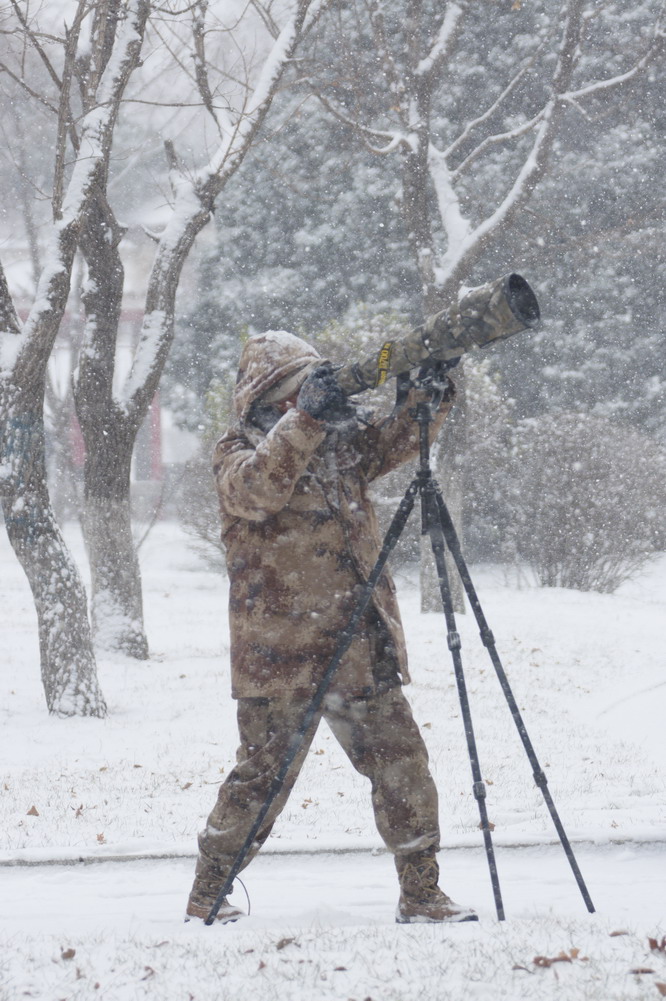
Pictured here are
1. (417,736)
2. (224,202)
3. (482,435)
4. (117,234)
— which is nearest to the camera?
(417,736)

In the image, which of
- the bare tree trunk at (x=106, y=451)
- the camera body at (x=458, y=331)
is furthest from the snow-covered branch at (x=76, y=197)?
the camera body at (x=458, y=331)

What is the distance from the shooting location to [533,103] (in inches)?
803

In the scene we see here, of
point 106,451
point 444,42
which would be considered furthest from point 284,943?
point 444,42

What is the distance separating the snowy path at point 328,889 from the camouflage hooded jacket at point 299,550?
91 centimetres

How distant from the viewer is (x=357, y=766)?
322 centimetres

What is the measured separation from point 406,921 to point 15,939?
1281mm

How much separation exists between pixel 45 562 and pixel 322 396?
16.7ft

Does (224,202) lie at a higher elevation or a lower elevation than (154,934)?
higher

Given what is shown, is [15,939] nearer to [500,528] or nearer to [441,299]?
[441,299]

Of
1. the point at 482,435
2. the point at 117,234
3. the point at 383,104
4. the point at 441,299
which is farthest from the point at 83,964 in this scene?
the point at 383,104

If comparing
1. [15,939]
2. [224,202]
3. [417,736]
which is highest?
[224,202]

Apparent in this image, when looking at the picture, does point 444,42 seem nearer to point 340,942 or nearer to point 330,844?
point 330,844

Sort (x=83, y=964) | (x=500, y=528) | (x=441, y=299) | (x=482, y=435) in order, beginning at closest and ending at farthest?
(x=83, y=964) → (x=441, y=299) → (x=482, y=435) → (x=500, y=528)

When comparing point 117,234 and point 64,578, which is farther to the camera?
point 117,234
